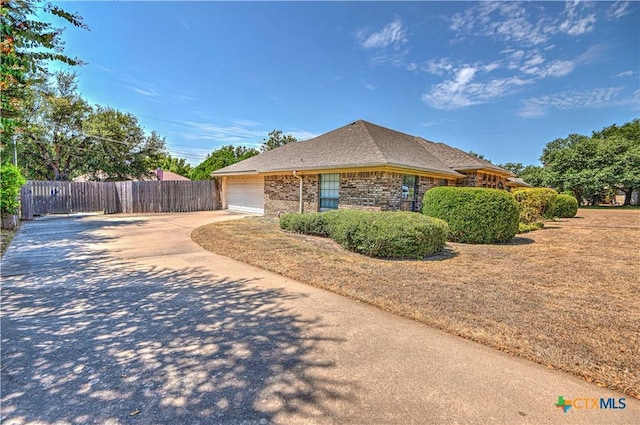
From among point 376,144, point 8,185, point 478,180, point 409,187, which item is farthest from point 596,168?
point 8,185

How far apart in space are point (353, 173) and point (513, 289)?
7908 mm

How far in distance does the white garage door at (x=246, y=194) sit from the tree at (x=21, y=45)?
11.7 m

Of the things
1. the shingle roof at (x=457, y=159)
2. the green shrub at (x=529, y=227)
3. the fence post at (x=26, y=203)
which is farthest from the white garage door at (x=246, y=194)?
the green shrub at (x=529, y=227)

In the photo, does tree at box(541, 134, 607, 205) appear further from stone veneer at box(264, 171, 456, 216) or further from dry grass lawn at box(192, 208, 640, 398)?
dry grass lawn at box(192, 208, 640, 398)

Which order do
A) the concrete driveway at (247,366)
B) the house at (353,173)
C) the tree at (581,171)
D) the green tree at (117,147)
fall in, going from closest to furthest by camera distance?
the concrete driveway at (247,366), the house at (353,173), the green tree at (117,147), the tree at (581,171)

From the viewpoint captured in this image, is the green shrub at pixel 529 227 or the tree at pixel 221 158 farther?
the tree at pixel 221 158

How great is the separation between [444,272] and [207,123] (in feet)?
87.7

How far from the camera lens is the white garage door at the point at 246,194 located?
687 inches

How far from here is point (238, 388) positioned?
224cm

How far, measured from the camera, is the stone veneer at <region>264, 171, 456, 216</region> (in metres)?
11.0

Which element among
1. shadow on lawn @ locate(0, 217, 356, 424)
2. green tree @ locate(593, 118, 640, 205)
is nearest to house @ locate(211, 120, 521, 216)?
shadow on lawn @ locate(0, 217, 356, 424)

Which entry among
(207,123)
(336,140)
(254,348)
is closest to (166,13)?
(336,140)

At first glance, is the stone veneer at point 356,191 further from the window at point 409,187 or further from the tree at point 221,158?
the tree at point 221,158

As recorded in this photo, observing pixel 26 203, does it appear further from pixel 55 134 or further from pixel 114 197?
pixel 55 134
